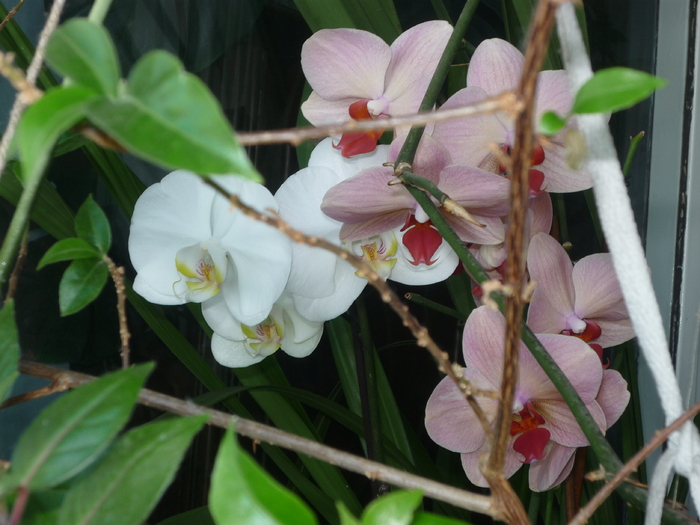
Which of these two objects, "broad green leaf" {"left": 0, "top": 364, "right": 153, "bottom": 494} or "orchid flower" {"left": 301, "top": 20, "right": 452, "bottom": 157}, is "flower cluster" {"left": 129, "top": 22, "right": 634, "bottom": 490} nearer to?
"orchid flower" {"left": 301, "top": 20, "right": 452, "bottom": 157}

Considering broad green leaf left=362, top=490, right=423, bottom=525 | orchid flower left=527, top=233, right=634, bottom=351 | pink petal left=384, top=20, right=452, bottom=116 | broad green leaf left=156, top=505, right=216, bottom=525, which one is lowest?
broad green leaf left=156, top=505, right=216, bottom=525

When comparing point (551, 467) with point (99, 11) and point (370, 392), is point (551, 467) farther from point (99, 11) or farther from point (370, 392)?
point (99, 11)

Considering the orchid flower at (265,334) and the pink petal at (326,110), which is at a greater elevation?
the pink petal at (326,110)

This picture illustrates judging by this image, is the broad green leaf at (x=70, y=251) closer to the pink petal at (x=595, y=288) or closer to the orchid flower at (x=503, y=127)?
the orchid flower at (x=503, y=127)

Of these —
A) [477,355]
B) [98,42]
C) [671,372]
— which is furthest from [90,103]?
[477,355]

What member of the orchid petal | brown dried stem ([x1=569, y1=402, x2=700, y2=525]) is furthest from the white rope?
the orchid petal

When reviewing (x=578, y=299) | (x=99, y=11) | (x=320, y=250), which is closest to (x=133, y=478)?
(x=99, y=11)

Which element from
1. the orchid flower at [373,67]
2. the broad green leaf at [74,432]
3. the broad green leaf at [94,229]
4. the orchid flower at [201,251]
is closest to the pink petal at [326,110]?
the orchid flower at [373,67]

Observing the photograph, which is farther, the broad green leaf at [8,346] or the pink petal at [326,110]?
the pink petal at [326,110]

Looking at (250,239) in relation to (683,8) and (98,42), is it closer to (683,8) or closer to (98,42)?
(98,42)
